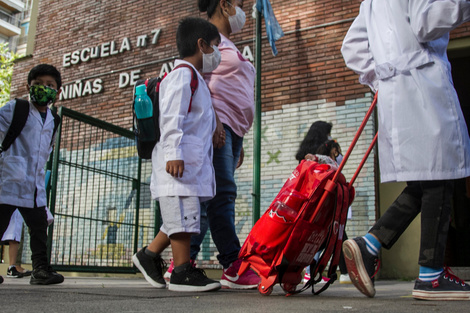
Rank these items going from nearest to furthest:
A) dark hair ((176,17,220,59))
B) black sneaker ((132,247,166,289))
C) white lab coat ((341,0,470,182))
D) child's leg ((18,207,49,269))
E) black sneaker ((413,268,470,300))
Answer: black sneaker ((413,268,470,300)) → white lab coat ((341,0,470,182)) → black sneaker ((132,247,166,289)) → dark hair ((176,17,220,59)) → child's leg ((18,207,49,269))

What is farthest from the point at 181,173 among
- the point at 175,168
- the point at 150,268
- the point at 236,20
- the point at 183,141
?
the point at 236,20

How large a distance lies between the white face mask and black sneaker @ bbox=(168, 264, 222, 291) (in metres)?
1.45

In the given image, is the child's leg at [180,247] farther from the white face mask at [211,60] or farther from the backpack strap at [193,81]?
the white face mask at [211,60]

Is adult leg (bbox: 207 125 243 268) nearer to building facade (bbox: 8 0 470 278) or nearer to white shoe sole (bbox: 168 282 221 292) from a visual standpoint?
white shoe sole (bbox: 168 282 221 292)

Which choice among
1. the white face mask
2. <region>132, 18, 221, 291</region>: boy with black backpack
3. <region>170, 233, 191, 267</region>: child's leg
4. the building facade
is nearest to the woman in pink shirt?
the white face mask

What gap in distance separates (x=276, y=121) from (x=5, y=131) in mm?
5465

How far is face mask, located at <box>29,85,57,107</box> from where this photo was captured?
13.8 feet

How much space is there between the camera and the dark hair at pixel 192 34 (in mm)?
3602

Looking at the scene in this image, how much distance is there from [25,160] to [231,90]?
1821 mm

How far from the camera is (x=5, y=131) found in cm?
403

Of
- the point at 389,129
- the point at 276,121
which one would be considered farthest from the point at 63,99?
the point at 389,129

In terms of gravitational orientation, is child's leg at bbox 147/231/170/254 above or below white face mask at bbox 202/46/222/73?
below

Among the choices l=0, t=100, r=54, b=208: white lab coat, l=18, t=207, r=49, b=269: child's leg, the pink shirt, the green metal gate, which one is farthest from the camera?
the green metal gate

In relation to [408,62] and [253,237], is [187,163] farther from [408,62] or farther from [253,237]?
[408,62]
